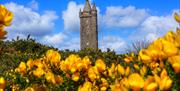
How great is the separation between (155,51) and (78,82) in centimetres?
144

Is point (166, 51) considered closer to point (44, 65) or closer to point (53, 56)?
point (53, 56)

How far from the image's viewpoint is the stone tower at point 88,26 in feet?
273

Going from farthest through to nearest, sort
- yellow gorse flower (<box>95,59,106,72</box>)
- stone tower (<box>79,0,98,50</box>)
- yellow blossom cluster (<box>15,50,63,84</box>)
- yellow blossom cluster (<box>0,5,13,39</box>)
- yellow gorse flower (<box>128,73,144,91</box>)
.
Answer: stone tower (<box>79,0,98,50</box>) → yellow blossom cluster (<box>15,50,63,84</box>) → yellow gorse flower (<box>95,59,106,72</box>) → yellow blossom cluster (<box>0,5,13,39</box>) → yellow gorse flower (<box>128,73,144,91</box>)

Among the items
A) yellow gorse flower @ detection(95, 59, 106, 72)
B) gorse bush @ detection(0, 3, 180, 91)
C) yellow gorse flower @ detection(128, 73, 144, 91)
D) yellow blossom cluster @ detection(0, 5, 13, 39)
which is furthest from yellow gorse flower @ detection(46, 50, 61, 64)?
yellow gorse flower @ detection(128, 73, 144, 91)

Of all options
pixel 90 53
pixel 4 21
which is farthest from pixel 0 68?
pixel 4 21

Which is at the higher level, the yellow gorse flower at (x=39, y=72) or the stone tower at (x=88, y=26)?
the stone tower at (x=88, y=26)

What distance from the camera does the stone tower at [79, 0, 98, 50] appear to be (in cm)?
8331

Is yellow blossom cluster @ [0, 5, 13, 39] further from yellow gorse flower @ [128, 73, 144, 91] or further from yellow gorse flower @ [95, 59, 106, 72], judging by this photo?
yellow gorse flower @ [95, 59, 106, 72]

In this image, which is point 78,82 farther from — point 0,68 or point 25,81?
point 0,68

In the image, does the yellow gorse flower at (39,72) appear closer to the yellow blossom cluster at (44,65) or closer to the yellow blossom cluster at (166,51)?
the yellow blossom cluster at (44,65)

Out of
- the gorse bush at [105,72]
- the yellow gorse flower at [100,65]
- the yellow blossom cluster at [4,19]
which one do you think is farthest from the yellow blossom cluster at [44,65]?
the yellow blossom cluster at [4,19]

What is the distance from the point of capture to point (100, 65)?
3920 millimetres

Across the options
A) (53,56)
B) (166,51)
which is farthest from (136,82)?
(53,56)

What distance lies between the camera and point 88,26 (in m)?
84.6
